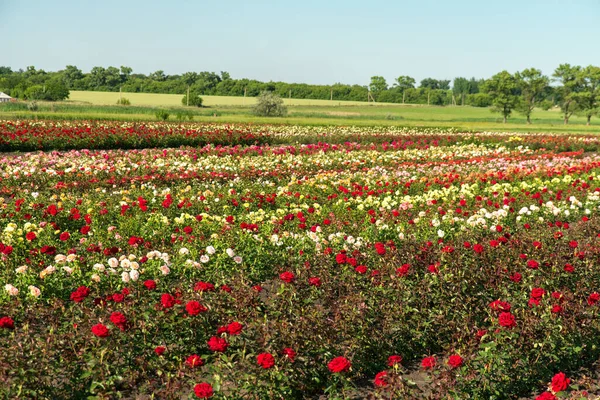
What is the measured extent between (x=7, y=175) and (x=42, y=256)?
7.86 meters

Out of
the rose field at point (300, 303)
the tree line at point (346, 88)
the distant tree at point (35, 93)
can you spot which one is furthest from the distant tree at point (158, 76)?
the rose field at point (300, 303)

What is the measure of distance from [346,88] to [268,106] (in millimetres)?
61247

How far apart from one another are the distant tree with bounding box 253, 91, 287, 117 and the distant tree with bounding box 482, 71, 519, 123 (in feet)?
129

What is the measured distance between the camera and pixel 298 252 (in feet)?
20.1

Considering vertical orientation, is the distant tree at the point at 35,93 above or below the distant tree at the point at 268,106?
above

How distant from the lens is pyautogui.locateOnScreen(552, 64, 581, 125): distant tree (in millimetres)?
77938

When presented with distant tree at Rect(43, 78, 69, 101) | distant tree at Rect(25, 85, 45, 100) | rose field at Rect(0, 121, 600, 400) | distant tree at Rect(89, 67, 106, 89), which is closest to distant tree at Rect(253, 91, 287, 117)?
distant tree at Rect(43, 78, 69, 101)

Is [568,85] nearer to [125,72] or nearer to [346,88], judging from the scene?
[346,88]

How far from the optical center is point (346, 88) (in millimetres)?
112750

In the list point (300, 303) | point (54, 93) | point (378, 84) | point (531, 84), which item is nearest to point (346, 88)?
point (378, 84)

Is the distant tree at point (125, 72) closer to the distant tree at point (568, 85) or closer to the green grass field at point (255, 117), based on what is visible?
the green grass field at point (255, 117)

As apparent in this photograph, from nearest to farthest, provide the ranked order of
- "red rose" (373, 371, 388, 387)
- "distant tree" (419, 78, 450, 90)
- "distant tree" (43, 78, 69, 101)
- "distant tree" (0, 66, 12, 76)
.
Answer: "red rose" (373, 371, 388, 387), "distant tree" (43, 78, 69, 101), "distant tree" (0, 66, 12, 76), "distant tree" (419, 78, 450, 90)

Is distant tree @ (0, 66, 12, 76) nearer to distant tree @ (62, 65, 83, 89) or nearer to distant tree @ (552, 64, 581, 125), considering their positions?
distant tree @ (62, 65, 83, 89)

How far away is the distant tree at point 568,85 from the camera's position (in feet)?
256
